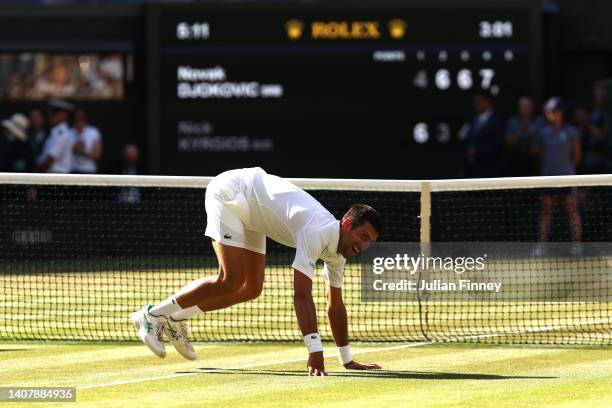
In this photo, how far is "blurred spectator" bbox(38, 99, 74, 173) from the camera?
1956 cm

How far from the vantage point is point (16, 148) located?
19516 millimetres

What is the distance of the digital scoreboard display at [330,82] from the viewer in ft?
65.0

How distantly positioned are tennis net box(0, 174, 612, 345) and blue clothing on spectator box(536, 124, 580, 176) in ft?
2.36

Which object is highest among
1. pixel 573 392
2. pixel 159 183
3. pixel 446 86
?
pixel 446 86

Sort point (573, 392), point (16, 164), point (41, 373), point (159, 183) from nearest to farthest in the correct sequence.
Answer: point (573, 392) < point (41, 373) < point (159, 183) < point (16, 164)

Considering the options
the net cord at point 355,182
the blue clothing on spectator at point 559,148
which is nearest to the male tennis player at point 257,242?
the net cord at point 355,182

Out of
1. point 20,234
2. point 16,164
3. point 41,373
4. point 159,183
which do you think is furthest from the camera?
point 16,164

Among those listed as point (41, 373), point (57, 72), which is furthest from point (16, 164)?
point (41, 373)

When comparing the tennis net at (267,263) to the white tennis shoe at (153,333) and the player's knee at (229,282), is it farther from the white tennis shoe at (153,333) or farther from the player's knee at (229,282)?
the player's knee at (229,282)

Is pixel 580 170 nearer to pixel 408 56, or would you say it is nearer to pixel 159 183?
pixel 408 56

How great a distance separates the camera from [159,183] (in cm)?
1253

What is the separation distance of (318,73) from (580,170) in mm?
3515

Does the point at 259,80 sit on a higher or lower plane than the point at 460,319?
higher

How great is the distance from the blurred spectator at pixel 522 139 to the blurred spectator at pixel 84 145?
16.8 feet
